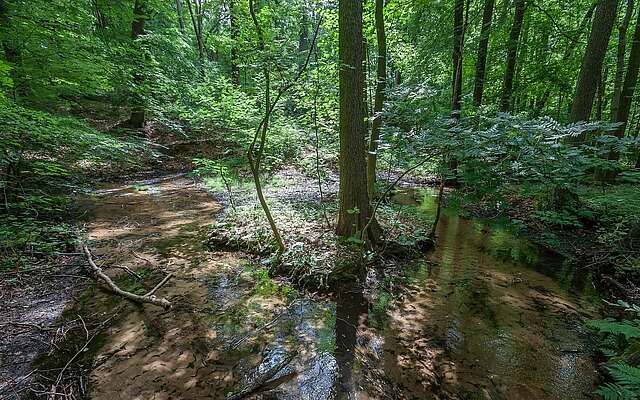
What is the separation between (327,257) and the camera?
17.3ft

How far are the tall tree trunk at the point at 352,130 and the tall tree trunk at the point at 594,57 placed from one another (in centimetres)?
548

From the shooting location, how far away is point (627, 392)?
211 centimetres

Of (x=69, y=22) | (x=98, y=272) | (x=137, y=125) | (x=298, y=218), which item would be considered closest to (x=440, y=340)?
(x=298, y=218)

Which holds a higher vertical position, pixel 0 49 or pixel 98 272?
pixel 0 49

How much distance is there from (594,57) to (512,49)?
3.34 meters

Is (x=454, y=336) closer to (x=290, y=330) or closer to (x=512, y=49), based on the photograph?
(x=290, y=330)

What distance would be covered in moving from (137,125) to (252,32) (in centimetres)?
1205

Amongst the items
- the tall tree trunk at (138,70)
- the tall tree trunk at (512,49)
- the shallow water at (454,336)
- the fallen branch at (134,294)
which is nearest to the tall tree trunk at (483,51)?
the tall tree trunk at (512,49)

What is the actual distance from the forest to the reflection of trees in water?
3 cm

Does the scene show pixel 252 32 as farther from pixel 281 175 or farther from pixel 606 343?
pixel 281 175

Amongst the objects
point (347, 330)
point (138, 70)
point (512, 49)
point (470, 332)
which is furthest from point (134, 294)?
point (512, 49)

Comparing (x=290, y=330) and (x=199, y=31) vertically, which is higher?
(x=199, y=31)

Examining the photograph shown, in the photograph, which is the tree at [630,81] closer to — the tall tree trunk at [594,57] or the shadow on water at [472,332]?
the tall tree trunk at [594,57]

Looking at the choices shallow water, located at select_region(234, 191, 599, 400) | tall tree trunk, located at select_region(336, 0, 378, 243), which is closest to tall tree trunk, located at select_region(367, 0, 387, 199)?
tall tree trunk, located at select_region(336, 0, 378, 243)
